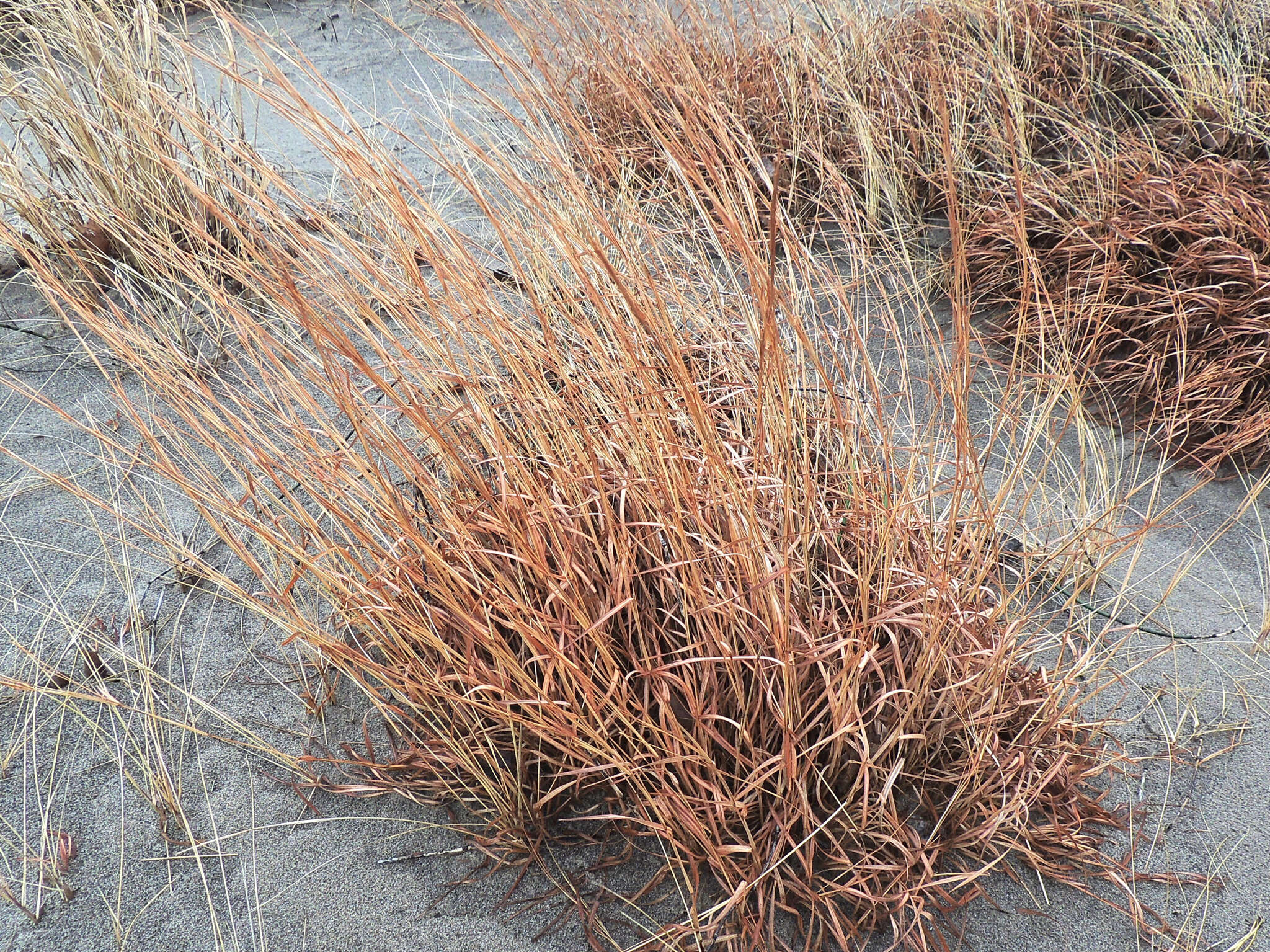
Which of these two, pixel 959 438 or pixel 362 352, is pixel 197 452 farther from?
pixel 959 438

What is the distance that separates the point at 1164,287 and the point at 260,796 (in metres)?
2.51

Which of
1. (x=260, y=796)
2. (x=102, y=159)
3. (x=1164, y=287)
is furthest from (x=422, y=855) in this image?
(x=1164, y=287)

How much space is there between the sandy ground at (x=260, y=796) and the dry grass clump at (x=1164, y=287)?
373 millimetres

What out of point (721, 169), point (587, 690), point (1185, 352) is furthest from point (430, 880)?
point (1185, 352)

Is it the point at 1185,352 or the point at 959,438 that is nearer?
the point at 959,438

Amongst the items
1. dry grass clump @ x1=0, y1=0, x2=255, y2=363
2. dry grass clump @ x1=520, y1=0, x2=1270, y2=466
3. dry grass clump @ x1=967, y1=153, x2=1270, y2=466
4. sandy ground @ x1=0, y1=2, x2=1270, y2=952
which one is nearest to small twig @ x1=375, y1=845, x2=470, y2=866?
sandy ground @ x1=0, y1=2, x2=1270, y2=952

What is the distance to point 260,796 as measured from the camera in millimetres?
1445

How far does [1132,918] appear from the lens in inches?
50.5

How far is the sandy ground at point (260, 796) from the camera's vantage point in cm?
128

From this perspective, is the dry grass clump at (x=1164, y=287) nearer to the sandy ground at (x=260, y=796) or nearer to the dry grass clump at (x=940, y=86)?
the dry grass clump at (x=940, y=86)

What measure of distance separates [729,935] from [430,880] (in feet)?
1.47

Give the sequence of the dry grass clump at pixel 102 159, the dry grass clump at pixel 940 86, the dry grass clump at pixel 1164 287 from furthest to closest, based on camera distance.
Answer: the dry grass clump at pixel 940 86
the dry grass clump at pixel 102 159
the dry grass clump at pixel 1164 287

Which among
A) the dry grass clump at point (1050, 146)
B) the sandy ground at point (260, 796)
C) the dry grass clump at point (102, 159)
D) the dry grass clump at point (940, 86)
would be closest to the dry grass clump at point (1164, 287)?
the dry grass clump at point (1050, 146)

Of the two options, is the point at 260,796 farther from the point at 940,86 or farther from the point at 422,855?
the point at 940,86
